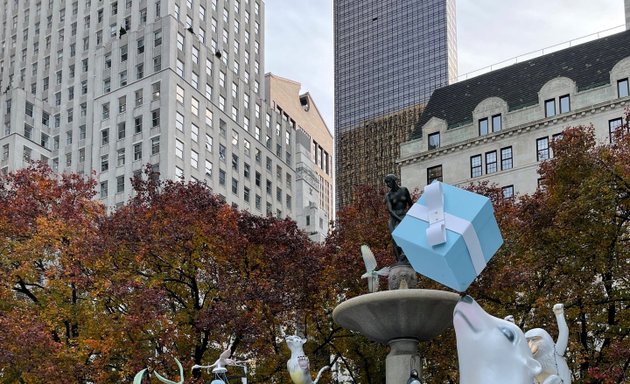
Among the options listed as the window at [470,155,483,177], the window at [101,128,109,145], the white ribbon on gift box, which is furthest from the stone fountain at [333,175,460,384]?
the window at [101,128,109,145]

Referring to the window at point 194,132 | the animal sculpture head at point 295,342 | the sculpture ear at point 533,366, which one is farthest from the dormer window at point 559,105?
the sculpture ear at point 533,366

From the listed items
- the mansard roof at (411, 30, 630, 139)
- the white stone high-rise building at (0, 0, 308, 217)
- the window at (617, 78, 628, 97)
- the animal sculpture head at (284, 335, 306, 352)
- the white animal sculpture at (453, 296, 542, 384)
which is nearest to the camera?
the white animal sculpture at (453, 296, 542, 384)

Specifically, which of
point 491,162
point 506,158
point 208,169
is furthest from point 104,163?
point 506,158

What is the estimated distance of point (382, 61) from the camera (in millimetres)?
146875

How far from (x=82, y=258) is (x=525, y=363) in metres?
22.1

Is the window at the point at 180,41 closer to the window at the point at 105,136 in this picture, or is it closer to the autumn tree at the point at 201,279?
the window at the point at 105,136

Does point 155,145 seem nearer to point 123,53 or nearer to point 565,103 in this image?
point 123,53

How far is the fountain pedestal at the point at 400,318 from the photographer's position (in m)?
17.6

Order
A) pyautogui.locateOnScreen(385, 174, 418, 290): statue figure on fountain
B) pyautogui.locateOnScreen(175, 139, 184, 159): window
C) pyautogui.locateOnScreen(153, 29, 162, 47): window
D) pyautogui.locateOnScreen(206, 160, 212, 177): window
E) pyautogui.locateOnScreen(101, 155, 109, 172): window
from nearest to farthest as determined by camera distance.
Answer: pyautogui.locateOnScreen(385, 174, 418, 290): statue figure on fountain, pyautogui.locateOnScreen(175, 139, 184, 159): window, pyautogui.locateOnScreen(153, 29, 162, 47): window, pyautogui.locateOnScreen(101, 155, 109, 172): window, pyautogui.locateOnScreen(206, 160, 212, 177): window

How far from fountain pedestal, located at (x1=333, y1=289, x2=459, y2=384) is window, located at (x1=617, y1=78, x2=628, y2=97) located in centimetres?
3513

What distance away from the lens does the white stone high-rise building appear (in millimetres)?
80875

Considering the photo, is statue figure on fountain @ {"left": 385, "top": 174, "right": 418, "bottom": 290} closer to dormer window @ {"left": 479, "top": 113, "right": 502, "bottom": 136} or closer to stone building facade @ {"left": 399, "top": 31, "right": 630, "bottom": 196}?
stone building facade @ {"left": 399, "top": 31, "right": 630, "bottom": 196}

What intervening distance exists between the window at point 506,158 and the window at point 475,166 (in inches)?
54.4

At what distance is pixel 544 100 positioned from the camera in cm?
5325
